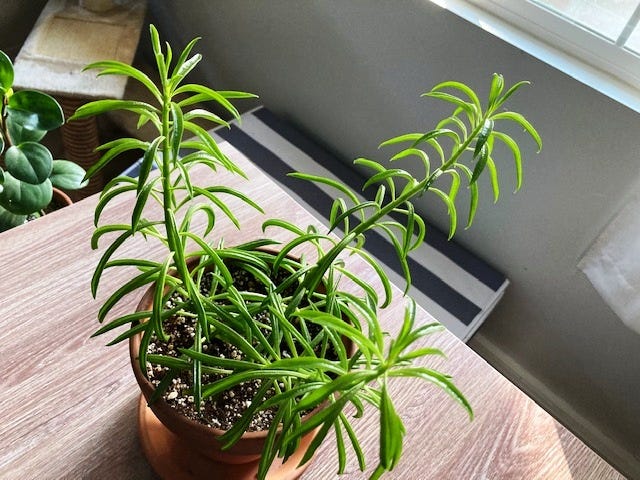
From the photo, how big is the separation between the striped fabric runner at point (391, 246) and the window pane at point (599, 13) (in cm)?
54

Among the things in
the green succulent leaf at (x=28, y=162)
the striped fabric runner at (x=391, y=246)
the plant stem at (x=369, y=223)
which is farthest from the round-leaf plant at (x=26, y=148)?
the striped fabric runner at (x=391, y=246)

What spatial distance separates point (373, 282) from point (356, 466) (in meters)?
0.27

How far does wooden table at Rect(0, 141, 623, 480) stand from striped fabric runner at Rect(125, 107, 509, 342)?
47 centimetres

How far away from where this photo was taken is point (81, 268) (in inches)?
31.0

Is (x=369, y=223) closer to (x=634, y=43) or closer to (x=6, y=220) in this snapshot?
(x=6, y=220)

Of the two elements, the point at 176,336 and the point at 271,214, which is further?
the point at 271,214

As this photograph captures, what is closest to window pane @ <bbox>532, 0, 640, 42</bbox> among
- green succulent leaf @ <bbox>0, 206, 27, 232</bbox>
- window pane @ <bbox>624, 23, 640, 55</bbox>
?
window pane @ <bbox>624, 23, 640, 55</bbox>

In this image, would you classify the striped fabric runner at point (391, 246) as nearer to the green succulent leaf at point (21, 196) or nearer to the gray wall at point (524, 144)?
the gray wall at point (524, 144)

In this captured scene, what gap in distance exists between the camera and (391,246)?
4.51 feet

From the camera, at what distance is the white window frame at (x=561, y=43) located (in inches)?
44.2

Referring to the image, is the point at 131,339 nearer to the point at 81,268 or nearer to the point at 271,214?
the point at 81,268

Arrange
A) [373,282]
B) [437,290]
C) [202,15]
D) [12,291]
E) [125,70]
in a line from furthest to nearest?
1. [202,15]
2. [437,290]
3. [373,282]
4. [12,291]
5. [125,70]

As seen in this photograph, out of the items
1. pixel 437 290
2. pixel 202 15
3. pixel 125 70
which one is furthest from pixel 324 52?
pixel 125 70

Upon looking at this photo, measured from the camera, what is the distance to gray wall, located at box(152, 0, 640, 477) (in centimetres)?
118
